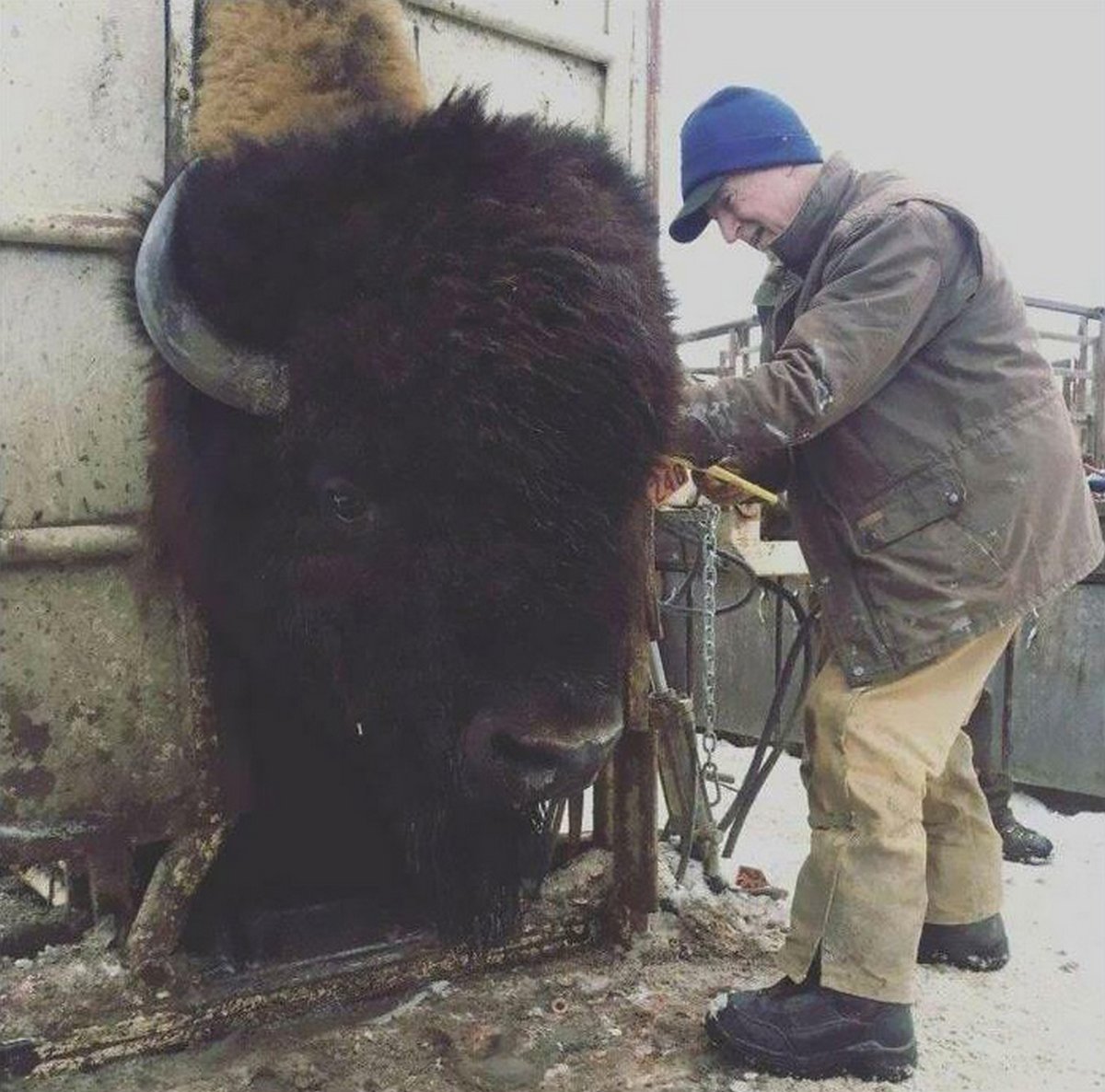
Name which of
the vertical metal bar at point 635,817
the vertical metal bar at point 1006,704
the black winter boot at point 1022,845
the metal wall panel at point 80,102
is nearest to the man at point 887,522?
the vertical metal bar at point 635,817

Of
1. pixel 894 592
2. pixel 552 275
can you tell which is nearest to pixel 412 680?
pixel 552 275

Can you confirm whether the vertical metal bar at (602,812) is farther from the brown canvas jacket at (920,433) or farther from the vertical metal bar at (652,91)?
the vertical metal bar at (652,91)

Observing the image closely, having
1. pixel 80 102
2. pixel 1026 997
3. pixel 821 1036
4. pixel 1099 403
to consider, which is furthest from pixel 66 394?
pixel 1099 403

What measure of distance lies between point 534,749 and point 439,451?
659 millimetres

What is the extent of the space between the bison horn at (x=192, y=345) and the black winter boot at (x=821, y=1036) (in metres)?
2.01

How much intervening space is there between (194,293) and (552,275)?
86 cm

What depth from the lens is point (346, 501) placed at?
8.04 ft

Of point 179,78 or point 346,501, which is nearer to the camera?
point 346,501

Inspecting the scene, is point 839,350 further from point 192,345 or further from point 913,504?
point 192,345

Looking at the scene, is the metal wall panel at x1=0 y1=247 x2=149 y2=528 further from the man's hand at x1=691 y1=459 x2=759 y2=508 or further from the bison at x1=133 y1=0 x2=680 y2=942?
the man's hand at x1=691 y1=459 x2=759 y2=508

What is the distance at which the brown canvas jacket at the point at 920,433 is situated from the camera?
2719 millimetres

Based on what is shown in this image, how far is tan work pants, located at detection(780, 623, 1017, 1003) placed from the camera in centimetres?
282

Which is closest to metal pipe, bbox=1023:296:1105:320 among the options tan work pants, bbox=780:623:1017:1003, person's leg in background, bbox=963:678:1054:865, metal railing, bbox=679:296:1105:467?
metal railing, bbox=679:296:1105:467

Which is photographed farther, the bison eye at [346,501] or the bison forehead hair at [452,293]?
the bison eye at [346,501]
